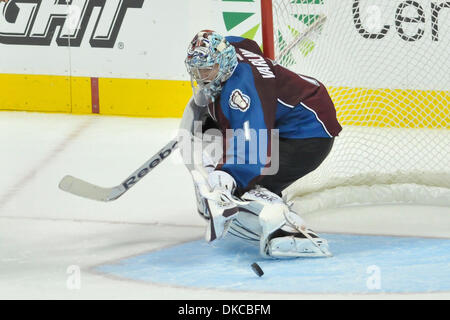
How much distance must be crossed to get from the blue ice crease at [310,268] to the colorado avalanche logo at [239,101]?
55cm

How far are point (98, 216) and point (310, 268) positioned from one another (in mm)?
1069

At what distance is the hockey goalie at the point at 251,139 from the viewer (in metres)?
3.22

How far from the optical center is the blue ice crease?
Answer: 10.2 feet

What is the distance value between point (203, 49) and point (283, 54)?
0.81 metres

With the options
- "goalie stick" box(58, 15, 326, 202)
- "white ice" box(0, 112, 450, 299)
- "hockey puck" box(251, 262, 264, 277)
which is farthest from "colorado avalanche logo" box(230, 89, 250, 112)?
"white ice" box(0, 112, 450, 299)

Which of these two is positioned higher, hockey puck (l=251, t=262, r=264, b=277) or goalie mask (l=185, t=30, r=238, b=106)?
goalie mask (l=185, t=30, r=238, b=106)

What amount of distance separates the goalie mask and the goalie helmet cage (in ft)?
1.85

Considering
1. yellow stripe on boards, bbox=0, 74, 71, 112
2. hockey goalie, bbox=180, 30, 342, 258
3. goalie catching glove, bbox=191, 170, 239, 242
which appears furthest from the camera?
yellow stripe on boards, bbox=0, 74, 71, 112

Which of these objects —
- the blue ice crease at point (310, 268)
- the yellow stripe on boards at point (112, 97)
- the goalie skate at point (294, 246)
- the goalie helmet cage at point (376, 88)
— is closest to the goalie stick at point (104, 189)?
the blue ice crease at point (310, 268)

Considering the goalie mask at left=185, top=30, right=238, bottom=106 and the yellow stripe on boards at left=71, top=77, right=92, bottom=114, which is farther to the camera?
the yellow stripe on boards at left=71, top=77, right=92, bottom=114

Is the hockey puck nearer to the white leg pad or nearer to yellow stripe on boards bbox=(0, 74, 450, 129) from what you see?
the white leg pad

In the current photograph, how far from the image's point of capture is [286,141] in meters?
3.59

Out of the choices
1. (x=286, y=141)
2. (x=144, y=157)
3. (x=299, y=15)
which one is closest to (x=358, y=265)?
(x=286, y=141)

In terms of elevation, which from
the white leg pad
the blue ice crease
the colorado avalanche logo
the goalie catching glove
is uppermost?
the colorado avalanche logo
